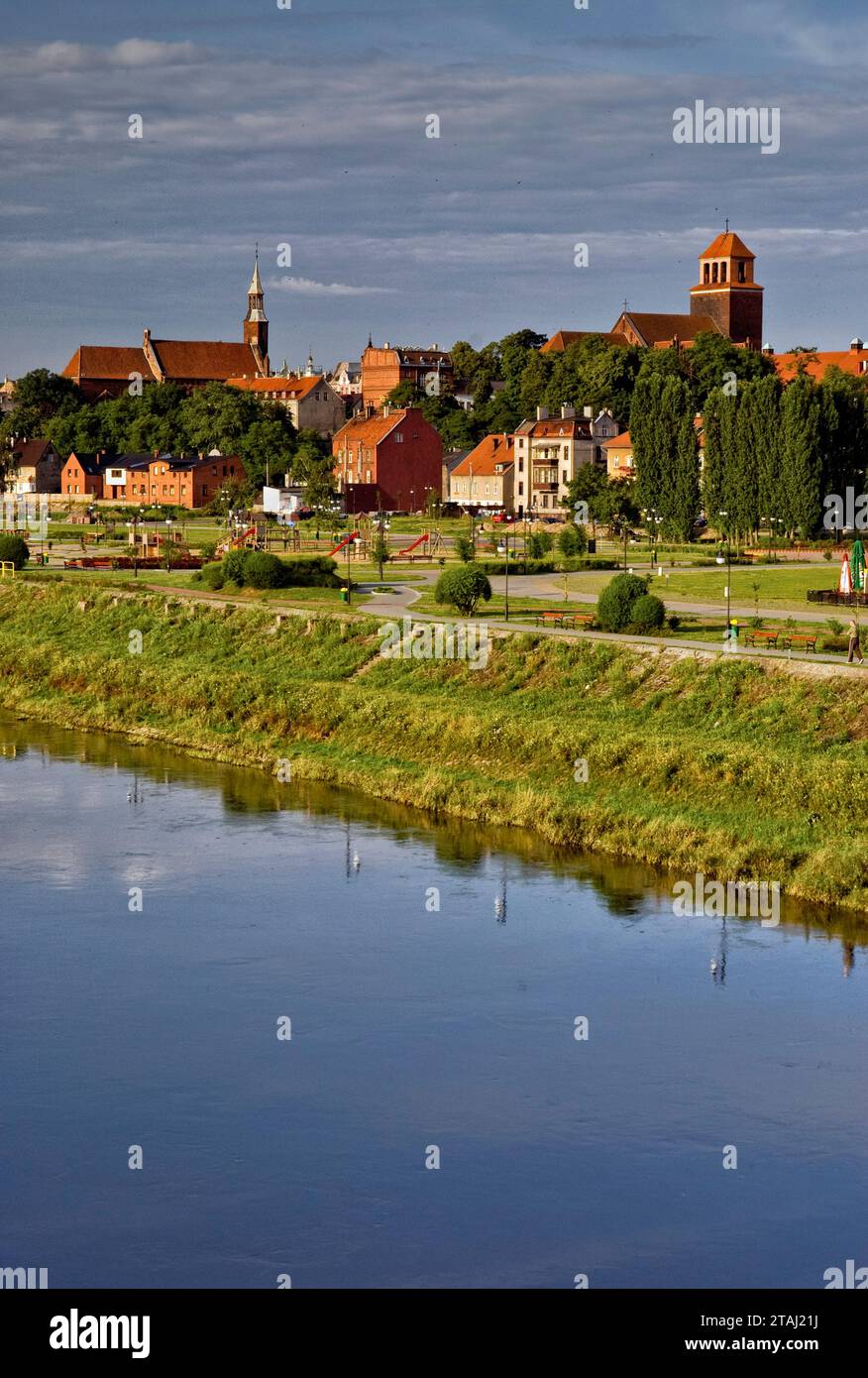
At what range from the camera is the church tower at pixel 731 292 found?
173 meters

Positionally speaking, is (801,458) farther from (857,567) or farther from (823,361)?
(823,361)

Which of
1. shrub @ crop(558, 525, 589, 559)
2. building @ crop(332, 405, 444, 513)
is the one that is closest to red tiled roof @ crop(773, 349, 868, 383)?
building @ crop(332, 405, 444, 513)

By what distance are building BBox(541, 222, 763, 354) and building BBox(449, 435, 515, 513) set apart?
101 ft

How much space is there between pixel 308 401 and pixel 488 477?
2022 inches

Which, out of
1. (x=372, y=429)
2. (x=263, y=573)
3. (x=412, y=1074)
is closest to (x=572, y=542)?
(x=263, y=573)

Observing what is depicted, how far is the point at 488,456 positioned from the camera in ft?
456

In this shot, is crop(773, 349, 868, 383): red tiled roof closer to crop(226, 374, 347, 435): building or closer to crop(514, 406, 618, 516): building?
crop(514, 406, 618, 516): building

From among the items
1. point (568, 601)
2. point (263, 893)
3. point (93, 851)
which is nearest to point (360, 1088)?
point (263, 893)

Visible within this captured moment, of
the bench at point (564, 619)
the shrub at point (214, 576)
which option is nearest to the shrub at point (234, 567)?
the shrub at point (214, 576)

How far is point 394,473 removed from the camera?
5522 inches

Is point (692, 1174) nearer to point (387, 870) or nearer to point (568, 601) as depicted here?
point (387, 870)

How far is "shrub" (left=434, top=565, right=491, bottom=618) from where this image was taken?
57.3 meters

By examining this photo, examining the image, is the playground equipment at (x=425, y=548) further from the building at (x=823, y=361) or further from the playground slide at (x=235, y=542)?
the building at (x=823, y=361)

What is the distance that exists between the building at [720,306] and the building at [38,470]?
46.8 metres
